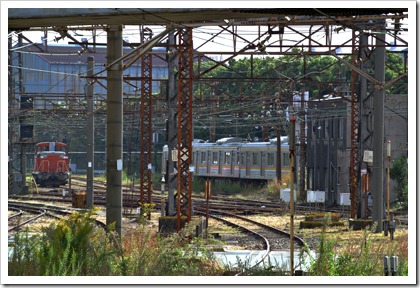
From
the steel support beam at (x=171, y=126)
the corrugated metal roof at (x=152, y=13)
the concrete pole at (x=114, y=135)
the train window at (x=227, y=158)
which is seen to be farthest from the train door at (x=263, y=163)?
the corrugated metal roof at (x=152, y=13)

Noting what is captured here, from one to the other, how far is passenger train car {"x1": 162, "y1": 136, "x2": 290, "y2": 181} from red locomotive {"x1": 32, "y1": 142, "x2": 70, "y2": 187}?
22.4 ft

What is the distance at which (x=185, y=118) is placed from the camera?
25391 mm

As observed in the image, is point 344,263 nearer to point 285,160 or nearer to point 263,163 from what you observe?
point 285,160

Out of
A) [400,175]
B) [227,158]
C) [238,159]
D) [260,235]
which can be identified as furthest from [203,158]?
[260,235]

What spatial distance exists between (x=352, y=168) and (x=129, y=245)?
1494 centimetres

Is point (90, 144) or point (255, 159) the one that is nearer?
point (90, 144)

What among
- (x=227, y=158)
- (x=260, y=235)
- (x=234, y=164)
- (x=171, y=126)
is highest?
(x=171, y=126)

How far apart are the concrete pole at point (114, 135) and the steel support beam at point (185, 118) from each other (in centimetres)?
695

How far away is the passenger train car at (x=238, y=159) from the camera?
53.3 metres

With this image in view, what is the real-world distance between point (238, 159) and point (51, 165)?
41.3 feet

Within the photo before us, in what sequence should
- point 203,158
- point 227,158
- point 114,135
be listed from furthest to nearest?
point 203,158
point 227,158
point 114,135

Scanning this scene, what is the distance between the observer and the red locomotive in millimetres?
61344

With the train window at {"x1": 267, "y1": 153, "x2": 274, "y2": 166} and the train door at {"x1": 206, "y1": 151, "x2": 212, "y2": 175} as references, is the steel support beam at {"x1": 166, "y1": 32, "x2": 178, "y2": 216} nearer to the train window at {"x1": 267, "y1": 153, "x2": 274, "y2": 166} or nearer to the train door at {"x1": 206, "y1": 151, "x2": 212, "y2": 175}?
the train window at {"x1": 267, "y1": 153, "x2": 274, "y2": 166}

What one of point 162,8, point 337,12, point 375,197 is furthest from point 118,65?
point 375,197
